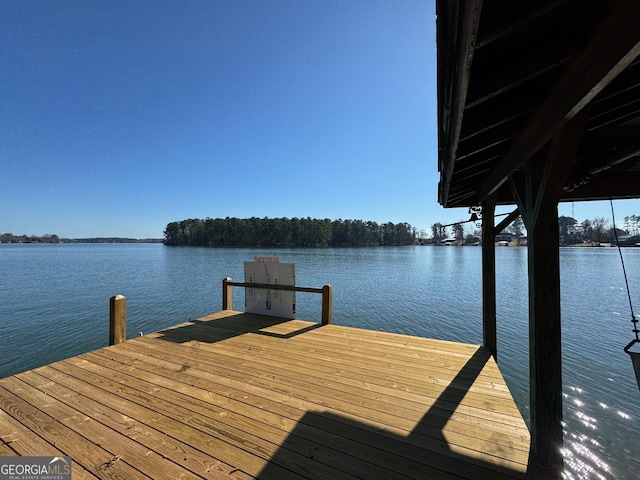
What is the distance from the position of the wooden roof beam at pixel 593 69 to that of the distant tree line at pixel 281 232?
76.6m

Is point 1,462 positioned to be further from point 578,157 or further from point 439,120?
point 578,157

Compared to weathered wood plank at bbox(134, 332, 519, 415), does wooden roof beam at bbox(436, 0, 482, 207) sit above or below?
above

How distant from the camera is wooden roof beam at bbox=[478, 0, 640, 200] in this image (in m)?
1.07

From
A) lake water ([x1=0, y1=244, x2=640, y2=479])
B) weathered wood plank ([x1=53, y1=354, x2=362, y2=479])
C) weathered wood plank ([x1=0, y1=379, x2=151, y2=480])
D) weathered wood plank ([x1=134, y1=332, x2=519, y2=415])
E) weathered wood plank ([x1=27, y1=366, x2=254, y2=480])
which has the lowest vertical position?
lake water ([x1=0, y1=244, x2=640, y2=479])

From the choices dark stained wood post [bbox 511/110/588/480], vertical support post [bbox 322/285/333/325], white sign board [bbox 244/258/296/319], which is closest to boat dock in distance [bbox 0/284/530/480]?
dark stained wood post [bbox 511/110/588/480]

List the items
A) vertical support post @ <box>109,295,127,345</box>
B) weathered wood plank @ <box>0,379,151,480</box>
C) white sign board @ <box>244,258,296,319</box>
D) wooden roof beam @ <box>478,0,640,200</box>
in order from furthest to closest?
1. white sign board @ <box>244,258,296,319</box>
2. vertical support post @ <box>109,295,127,345</box>
3. weathered wood plank @ <box>0,379,151,480</box>
4. wooden roof beam @ <box>478,0,640,200</box>

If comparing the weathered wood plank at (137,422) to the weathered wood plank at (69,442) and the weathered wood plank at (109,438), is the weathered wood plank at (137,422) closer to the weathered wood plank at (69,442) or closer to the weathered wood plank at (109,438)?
the weathered wood plank at (109,438)

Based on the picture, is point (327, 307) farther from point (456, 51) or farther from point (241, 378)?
point (456, 51)

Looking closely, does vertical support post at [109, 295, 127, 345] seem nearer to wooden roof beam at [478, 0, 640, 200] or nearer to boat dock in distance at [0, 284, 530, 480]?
boat dock in distance at [0, 284, 530, 480]

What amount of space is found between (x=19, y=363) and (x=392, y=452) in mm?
9129

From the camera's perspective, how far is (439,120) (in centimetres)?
235

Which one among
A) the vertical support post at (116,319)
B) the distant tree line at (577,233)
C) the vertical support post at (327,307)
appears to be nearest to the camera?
the vertical support post at (116,319)

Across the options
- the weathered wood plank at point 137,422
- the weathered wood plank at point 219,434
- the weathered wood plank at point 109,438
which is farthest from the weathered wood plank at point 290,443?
the weathered wood plank at point 109,438

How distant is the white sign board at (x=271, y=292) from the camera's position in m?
5.96
